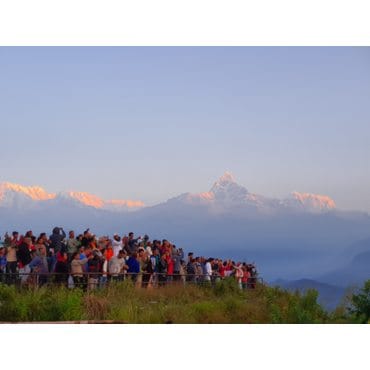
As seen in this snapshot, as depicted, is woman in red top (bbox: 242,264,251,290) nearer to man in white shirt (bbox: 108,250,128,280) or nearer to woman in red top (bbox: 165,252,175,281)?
woman in red top (bbox: 165,252,175,281)

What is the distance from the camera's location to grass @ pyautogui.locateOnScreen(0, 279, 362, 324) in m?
19.8

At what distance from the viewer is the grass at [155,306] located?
1980 cm

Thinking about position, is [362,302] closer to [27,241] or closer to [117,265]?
[117,265]

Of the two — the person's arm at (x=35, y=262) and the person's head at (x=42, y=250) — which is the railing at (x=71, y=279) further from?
the person's head at (x=42, y=250)

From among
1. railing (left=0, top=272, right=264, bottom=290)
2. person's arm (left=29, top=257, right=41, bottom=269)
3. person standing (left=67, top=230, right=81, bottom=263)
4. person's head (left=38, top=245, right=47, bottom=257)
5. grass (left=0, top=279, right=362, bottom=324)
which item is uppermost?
person standing (left=67, top=230, right=81, bottom=263)

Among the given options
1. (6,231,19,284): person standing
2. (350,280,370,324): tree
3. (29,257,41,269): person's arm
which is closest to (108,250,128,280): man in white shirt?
(29,257,41,269): person's arm

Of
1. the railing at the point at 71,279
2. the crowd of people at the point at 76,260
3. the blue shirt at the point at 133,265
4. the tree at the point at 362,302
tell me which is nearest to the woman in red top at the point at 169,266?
the crowd of people at the point at 76,260

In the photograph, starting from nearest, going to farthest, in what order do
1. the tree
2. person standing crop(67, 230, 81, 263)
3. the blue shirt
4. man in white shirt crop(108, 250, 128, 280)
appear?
1. the tree
2. person standing crop(67, 230, 81, 263)
3. man in white shirt crop(108, 250, 128, 280)
4. the blue shirt

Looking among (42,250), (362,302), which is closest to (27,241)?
(42,250)
